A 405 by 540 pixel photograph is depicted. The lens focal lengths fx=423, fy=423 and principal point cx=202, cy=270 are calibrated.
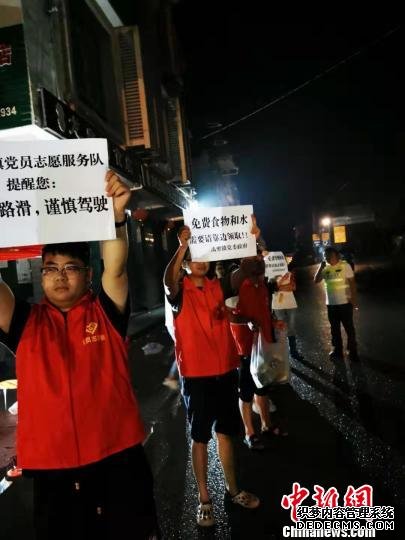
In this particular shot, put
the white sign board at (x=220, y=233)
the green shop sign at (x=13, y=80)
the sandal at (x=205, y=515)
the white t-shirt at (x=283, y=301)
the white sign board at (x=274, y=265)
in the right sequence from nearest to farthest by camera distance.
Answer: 1. the sandal at (x=205, y=515)
2. the white sign board at (x=220, y=233)
3. the green shop sign at (x=13, y=80)
4. the white sign board at (x=274, y=265)
5. the white t-shirt at (x=283, y=301)

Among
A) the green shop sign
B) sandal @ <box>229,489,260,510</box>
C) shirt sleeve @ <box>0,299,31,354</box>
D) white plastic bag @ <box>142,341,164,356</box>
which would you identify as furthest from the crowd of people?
white plastic bag @ <box>142,341,164,356</box>

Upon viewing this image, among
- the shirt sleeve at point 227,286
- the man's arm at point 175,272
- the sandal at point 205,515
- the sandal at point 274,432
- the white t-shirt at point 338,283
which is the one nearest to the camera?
the sandal at point 205,515

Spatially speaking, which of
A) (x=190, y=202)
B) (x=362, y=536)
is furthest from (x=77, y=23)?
(x=190, y=202)

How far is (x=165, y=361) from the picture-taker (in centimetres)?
869

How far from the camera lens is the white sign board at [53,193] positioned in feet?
7.29

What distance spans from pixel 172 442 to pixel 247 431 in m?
0.88

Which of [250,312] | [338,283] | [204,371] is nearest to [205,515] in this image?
[204,371]

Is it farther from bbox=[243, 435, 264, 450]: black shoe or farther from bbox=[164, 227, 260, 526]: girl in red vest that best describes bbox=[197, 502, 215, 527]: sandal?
bbox=[243, 435, 264, 450]: black shoe

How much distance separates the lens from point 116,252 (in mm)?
2213

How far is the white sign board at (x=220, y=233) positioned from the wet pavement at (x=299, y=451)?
2.04 meters

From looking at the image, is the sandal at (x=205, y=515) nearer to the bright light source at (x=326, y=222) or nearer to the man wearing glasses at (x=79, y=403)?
the man wearing glasses at (x=79, y=403)

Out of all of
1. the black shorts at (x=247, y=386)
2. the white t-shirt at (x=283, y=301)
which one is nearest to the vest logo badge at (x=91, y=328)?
the black shorts at (x=247, y=386)

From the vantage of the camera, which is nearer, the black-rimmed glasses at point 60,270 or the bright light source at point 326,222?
the black-rimmed glasses at point 60,270

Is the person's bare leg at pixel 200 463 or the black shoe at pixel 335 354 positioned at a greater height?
the person's bare leg at pixel 200 463
